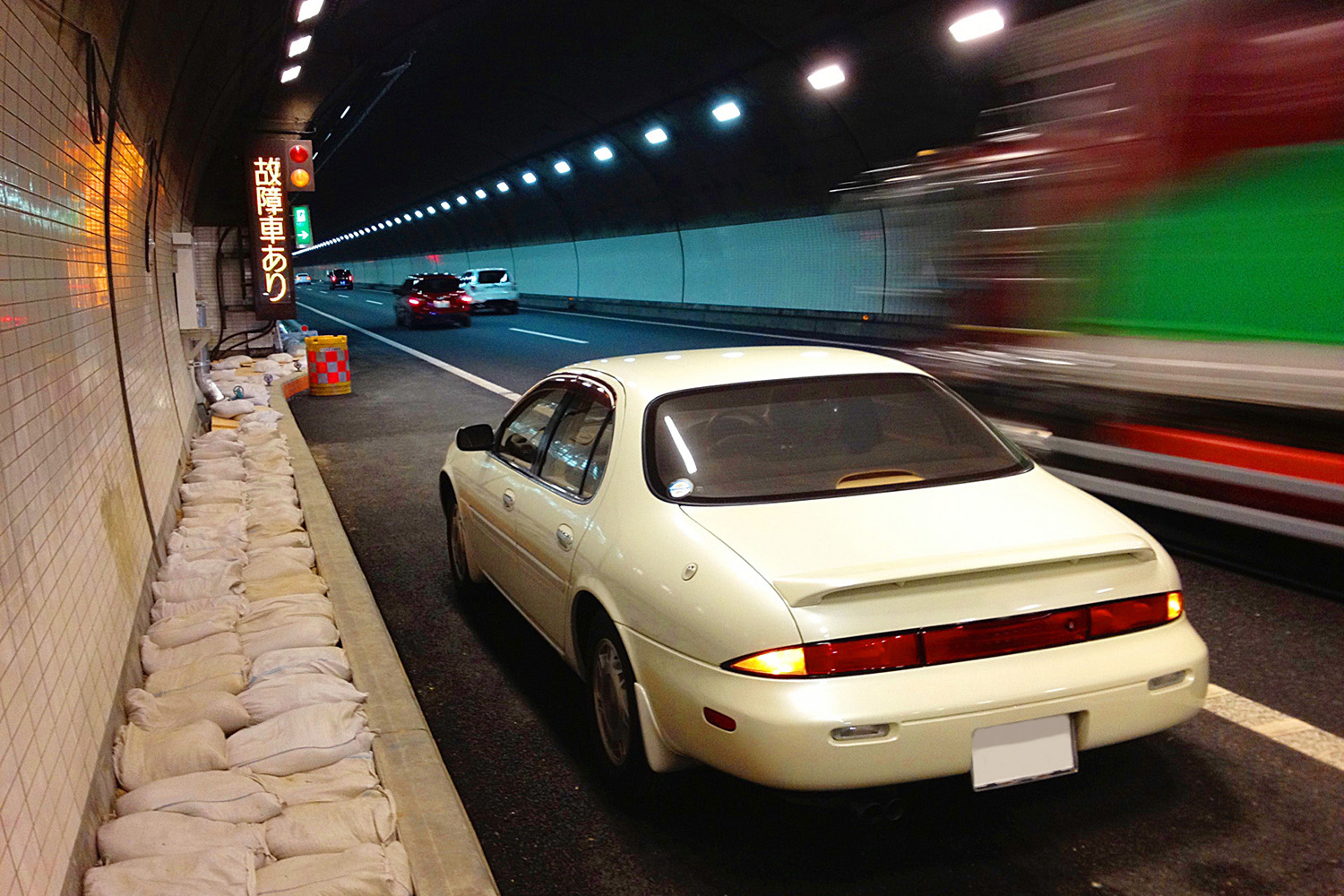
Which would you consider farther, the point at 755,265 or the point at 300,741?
the point at 755,265

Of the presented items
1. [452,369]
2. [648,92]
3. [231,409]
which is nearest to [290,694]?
[231,409]

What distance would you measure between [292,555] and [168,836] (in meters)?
3.23

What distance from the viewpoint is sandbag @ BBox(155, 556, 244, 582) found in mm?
5812

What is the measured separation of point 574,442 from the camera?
4.52 m

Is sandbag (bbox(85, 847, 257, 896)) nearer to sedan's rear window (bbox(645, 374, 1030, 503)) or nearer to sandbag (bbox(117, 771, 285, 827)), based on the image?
sandbag (bbox(117, 771, 285, 827))

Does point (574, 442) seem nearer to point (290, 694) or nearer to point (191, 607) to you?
point (290, 694)

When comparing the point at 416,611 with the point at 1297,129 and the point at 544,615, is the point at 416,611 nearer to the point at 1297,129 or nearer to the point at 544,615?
the point at 544,615

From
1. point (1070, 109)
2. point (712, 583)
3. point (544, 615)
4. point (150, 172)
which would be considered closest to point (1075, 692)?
point (712, 583)

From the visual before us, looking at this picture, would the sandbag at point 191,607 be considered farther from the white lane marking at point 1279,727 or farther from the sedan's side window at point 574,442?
the white lane marking at point 1279,727

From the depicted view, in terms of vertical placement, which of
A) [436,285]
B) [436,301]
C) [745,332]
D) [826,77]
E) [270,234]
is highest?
[826,77]

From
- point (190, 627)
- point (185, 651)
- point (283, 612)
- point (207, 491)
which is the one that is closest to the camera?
point (185, 651)

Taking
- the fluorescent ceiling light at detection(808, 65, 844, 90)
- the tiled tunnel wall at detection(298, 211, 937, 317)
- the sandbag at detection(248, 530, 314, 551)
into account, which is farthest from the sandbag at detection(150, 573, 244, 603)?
the fluorescent ceiling light at detection(808, 65, 844, 90)

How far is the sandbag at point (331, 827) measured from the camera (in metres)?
3.20

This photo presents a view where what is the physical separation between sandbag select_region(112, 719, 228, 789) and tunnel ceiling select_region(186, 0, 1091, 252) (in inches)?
529
